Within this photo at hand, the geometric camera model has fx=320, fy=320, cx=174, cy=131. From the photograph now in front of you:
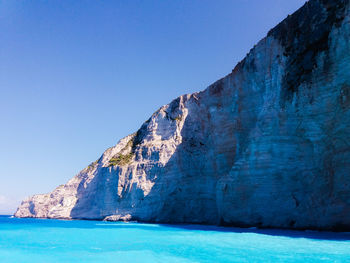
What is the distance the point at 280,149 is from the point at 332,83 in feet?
18.9

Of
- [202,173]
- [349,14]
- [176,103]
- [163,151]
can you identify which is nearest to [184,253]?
[349,14]

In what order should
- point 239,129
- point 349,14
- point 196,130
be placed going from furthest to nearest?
point 196,130 < point 239,129 < point 349,14

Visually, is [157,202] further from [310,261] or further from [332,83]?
[310,261]

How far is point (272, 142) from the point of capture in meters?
23.9

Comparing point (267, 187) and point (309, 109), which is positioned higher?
point (309, 109)

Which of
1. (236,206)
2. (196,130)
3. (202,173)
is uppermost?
(196,130)

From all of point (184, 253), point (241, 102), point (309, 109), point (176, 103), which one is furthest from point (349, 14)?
point (176, 103)

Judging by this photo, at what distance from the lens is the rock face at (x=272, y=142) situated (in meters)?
20.1

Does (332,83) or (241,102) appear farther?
(241,102)

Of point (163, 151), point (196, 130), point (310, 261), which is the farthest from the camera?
point (163, 151)

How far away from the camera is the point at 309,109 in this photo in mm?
21766

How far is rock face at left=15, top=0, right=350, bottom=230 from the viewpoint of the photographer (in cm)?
2009

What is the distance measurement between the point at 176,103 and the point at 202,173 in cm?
1321

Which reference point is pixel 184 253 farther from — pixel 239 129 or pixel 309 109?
pixel 239 129
